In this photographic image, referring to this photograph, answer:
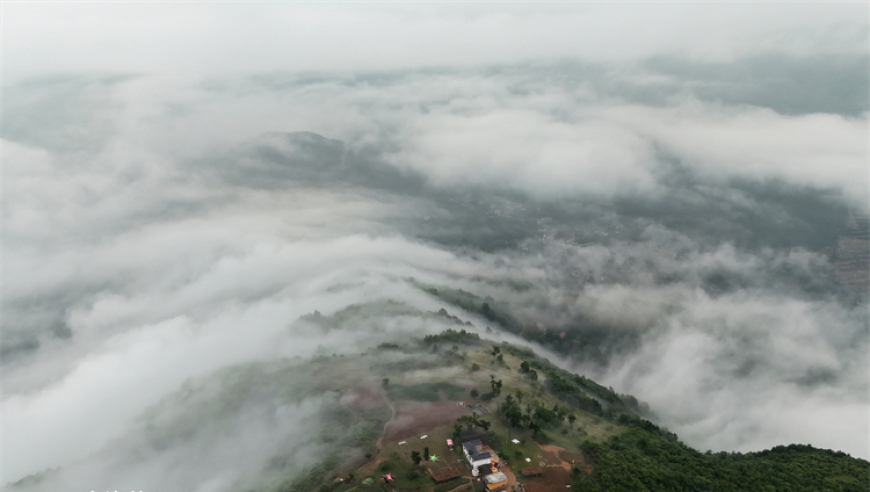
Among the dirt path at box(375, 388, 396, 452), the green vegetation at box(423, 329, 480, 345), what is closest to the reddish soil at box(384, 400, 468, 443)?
the dirt path at box(375, 388, 396, 452)

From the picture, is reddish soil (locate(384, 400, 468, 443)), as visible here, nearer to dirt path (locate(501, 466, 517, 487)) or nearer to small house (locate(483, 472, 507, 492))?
dirt path (locate(501, 466, 517, 487))

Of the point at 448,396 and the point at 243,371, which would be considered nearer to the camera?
the point at 448,396

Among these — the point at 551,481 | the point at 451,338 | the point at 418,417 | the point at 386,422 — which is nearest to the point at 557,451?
the point at 551,481

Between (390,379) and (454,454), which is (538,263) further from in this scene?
(454,454)

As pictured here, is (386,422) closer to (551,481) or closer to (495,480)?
(495,480)

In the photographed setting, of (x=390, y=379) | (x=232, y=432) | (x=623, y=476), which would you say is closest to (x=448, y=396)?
(x=390, y=379)

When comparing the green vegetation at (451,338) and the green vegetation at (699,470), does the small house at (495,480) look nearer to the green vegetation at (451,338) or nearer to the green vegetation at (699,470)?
the green vegetation at (699,470)
